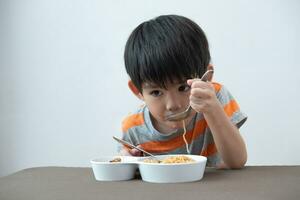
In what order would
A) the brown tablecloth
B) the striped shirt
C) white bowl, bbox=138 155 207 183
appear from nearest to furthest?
the brown tablecloth → white bowl, bbox=138 155 207 183 → the striped shirt

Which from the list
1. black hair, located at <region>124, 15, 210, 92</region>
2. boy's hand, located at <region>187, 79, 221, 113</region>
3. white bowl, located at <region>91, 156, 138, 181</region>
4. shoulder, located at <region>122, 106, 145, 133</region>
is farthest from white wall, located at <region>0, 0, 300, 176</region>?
white bowl, located at <region>91, 156, 138, 181</region>

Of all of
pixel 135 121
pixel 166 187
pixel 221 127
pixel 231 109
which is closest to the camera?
pixel 166 187

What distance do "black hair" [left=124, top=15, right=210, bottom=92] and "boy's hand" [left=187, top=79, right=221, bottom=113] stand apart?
0.26ft

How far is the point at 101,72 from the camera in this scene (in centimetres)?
173

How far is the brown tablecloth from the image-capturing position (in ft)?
1.81

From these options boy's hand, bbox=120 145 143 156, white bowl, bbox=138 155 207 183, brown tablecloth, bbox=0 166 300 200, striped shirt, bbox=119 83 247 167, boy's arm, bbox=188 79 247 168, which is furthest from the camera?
striped shirt, bbox=119 83 247 167

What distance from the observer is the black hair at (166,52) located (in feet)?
2.73

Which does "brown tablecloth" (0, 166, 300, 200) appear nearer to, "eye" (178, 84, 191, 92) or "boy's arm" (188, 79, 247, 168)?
"boy's arm" (188, 79, 247, 168)

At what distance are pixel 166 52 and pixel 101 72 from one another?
906 millimetres

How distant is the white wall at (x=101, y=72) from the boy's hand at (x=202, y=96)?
0.85 metres

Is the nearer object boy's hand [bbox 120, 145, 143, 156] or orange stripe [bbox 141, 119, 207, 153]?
boy's hand [bbox 120, 145, 143, 156]

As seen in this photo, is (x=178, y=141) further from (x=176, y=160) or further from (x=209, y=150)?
(x=176, y=160)

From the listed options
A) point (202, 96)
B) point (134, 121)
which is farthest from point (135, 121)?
point (202, 96)

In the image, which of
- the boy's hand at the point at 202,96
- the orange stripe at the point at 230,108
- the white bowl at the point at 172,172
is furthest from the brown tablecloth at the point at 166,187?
the orange stripe at the point at 230,108
